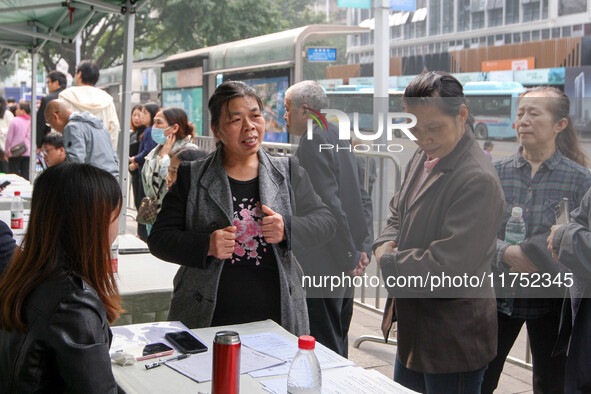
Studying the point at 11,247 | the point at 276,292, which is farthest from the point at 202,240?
the point at 11,247

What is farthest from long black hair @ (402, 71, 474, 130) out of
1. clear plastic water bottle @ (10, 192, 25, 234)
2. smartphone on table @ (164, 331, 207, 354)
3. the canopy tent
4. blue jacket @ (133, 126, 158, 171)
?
blue jacket @ (133, 126, 158, 171)

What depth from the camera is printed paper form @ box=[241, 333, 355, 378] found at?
2238 millimetres

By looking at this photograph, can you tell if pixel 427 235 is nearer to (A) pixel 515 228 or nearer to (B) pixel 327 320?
(A) pixel 515 228

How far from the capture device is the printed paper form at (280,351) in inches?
88.1

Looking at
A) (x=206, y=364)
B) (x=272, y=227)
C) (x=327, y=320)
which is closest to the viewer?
(x=206, y=364)

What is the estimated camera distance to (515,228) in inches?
102

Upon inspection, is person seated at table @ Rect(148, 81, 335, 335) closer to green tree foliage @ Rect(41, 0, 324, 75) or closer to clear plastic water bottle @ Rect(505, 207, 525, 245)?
clear plastic water bottle @ Rect(505, 207, 525, 245)

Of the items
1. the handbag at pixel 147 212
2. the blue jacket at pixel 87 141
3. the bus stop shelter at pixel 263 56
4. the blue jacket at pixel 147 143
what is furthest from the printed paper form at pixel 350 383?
the bus stop shelter at pixel 263 56

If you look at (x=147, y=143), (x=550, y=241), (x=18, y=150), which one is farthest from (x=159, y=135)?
(x=18, y=150)

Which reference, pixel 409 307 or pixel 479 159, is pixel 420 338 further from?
pixel 479 159

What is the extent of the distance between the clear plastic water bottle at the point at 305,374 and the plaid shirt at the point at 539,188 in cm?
106

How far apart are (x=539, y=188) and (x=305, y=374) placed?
1.27 m

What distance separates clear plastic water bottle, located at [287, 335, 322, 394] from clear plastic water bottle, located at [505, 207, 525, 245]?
109 cm

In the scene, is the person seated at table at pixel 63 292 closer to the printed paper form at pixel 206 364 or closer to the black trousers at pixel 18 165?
the printed paper form at pixel 206 364
